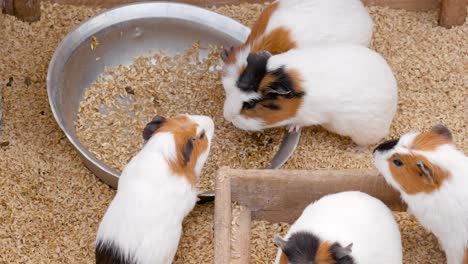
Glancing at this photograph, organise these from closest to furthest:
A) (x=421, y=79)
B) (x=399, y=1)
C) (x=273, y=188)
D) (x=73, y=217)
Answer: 1. (x=273, y=188)
2. (x=73, y=217)
3. (x=421, y=79)
4. (x=399, y=1)

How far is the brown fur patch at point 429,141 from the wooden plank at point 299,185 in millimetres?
300

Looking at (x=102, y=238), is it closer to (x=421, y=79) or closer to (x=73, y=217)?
(x=73, y=217)

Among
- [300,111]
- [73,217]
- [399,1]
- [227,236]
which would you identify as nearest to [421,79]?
[399,1]

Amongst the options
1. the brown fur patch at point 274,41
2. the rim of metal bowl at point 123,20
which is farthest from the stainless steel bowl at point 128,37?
the brown fur patch at point 274,41

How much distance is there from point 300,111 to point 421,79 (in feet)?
3.13

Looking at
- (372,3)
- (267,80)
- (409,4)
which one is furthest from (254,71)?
(409,4)

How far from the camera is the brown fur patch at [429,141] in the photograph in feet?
Result: 10.6

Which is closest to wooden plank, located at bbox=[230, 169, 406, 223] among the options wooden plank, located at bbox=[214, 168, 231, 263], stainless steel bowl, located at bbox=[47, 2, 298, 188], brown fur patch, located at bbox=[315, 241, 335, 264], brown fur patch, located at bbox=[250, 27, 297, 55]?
wooden plank, located at bbox=[214, 168, 231, 263]

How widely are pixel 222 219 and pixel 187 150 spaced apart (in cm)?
33

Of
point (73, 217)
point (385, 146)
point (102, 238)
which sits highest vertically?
point (385, 146)

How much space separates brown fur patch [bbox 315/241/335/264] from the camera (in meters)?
2.83

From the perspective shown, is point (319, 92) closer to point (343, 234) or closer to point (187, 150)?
point (187, 150)

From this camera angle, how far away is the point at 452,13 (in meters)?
4.67

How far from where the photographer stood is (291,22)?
405cm
